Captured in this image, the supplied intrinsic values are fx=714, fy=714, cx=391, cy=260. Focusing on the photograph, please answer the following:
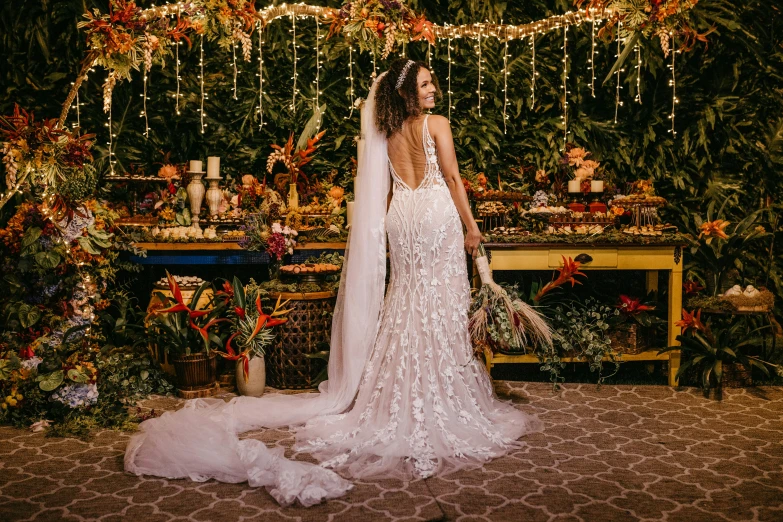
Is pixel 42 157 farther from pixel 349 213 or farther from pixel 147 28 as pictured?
pixel 349 213

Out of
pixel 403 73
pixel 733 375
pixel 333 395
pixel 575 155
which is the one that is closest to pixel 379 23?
pixel 403 73

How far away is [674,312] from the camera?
17.3ft

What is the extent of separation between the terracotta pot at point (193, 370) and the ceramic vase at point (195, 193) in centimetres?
129

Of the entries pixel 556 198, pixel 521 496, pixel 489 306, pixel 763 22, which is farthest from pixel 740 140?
pixel 521 496

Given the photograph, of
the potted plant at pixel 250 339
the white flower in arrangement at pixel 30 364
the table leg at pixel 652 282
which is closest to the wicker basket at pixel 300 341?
the potted plant at pixel 250 339

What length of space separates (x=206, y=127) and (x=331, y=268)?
2.03 m

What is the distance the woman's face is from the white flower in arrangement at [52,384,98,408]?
8.58 ft

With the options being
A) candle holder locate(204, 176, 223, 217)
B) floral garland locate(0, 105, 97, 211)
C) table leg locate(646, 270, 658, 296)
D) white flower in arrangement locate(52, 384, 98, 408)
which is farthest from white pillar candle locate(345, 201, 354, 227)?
table leg locate(646, 270, 658, 296)

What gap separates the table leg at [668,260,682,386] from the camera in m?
5.23

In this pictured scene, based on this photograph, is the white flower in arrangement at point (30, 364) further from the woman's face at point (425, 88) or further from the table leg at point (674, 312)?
the table leg at point (674, 312)

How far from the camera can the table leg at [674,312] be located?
5227mm

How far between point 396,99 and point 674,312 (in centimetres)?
270

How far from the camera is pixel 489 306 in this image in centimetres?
422

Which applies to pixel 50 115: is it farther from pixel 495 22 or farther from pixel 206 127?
pixel 495 22
